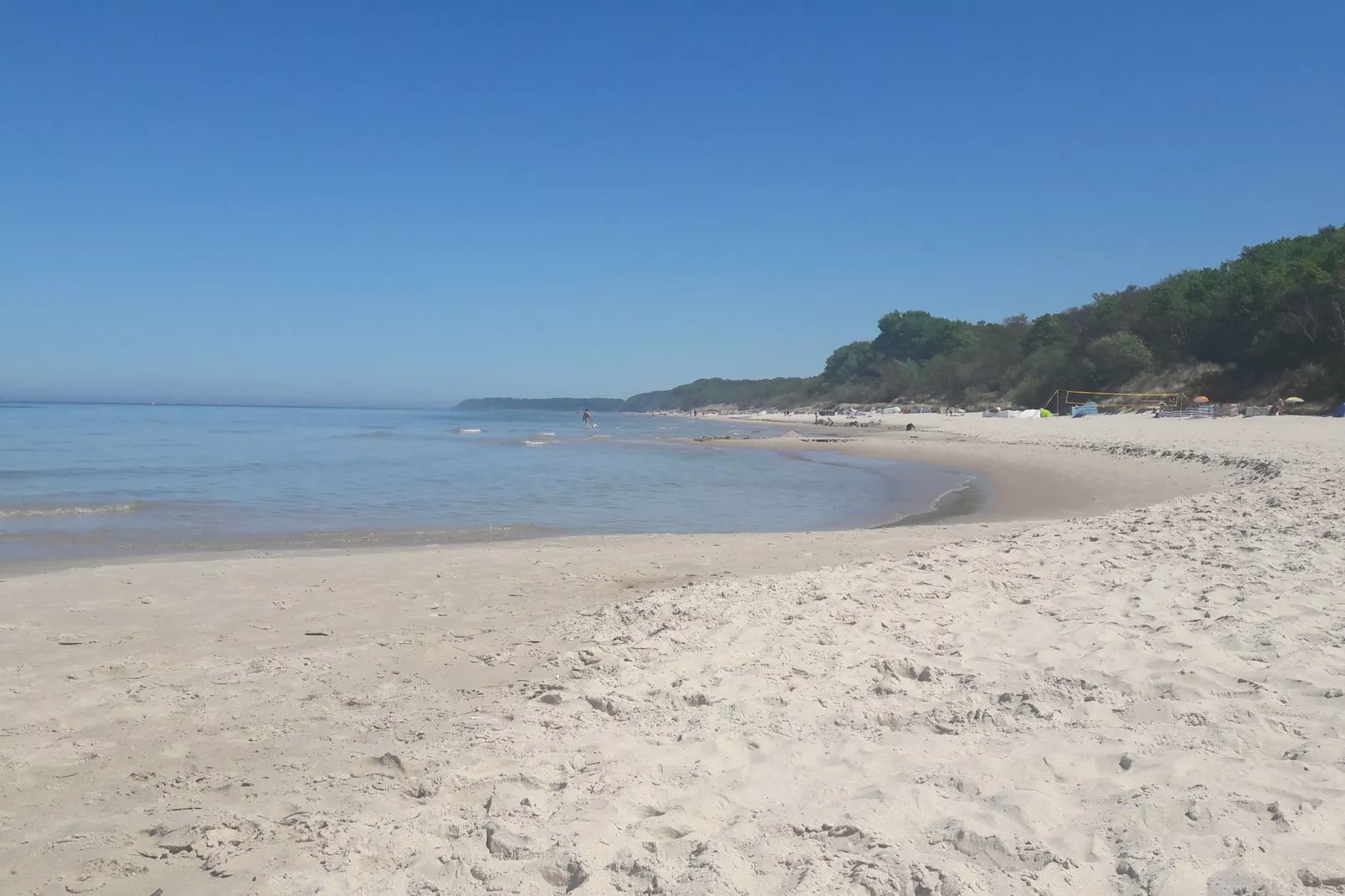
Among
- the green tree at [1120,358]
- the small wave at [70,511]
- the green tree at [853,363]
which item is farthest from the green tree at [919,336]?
the small wave at [70,511]

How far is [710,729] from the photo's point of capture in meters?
3.57

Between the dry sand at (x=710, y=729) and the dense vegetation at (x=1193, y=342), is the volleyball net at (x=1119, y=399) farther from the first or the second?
the dry sand at (x=710, y=729)

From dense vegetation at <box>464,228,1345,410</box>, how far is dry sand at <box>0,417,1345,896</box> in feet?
128

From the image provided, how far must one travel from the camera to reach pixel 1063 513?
39.6ft

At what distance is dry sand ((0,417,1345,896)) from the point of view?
2531 mm

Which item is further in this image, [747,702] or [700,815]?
[747,702]

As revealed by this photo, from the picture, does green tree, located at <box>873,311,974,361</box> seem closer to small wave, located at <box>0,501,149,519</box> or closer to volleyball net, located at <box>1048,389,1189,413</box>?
volleyball net, located at <box>1048,389,1189,413</box>

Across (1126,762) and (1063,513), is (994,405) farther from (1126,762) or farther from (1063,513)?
(1126,762)

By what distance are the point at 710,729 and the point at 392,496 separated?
1268cm

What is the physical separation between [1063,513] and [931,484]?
5.96 meters

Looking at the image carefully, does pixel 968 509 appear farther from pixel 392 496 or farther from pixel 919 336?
pixel 919 336

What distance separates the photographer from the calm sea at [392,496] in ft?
35.1

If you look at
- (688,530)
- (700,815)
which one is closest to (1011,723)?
(700,815)

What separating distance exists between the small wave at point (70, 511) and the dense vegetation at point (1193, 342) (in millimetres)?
42863
